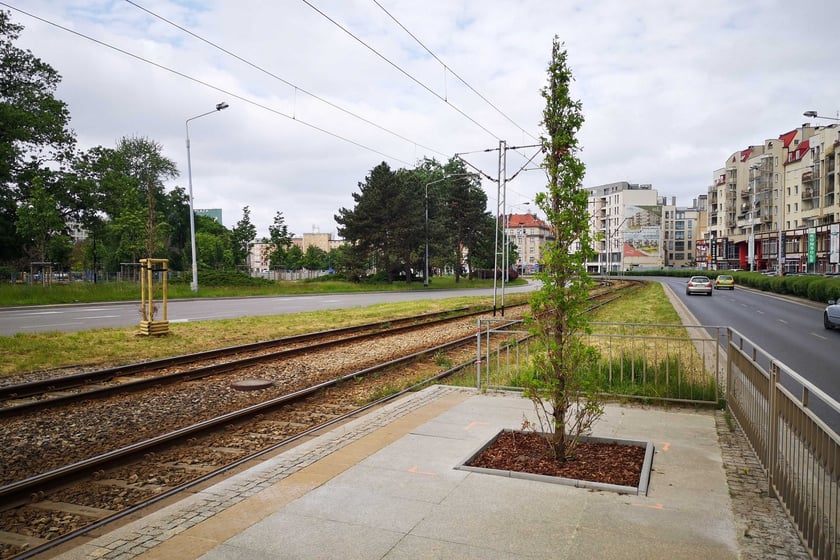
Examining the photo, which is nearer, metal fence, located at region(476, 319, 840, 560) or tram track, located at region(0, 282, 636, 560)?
metal fence, located at region(476, 319, 840, 560)

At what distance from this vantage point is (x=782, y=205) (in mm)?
74062

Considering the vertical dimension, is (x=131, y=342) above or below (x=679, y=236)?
below

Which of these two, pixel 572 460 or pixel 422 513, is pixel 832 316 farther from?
Answer: pixel 422 513

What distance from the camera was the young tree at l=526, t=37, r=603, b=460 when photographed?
5.87m

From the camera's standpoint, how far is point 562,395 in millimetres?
6039

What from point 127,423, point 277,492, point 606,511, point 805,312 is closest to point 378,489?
point 277,492

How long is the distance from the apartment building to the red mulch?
2442 inches

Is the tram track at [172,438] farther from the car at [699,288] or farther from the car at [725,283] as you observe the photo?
the car at [725,283]

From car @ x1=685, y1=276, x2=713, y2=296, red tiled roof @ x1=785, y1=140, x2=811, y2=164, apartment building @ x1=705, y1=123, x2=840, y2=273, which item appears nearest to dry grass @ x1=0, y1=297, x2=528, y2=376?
car @ x1=685, y1=276, x2=713, y2=296

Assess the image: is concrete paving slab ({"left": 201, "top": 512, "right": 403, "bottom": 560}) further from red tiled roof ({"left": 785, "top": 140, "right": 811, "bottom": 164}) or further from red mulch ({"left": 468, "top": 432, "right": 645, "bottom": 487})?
red tiled roof ({"left": 785, "top": 140, "right": 811, "bottom": 164})

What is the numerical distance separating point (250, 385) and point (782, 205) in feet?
260

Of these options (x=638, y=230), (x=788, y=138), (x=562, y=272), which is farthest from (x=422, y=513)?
(x=638, y=230)

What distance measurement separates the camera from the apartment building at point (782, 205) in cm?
7562

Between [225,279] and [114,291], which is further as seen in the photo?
[225,279]
